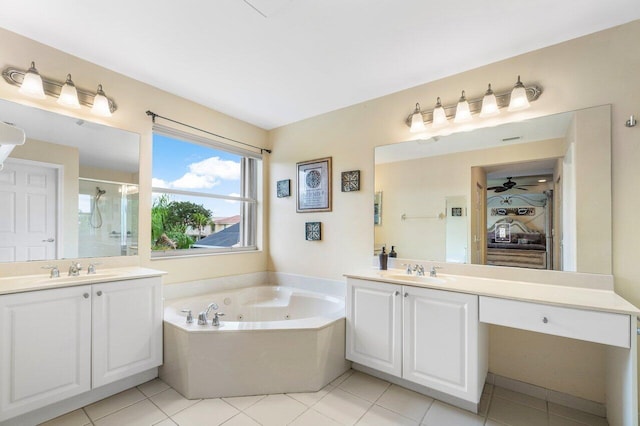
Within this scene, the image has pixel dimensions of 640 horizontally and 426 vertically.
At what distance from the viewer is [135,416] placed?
177 centimetres

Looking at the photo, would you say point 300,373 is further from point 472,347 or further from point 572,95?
point 572,95

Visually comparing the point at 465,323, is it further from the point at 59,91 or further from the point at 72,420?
the point at 59,91

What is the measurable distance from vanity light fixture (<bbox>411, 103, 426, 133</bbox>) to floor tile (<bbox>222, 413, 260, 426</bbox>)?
2.44 meters

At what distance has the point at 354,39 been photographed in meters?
1.91

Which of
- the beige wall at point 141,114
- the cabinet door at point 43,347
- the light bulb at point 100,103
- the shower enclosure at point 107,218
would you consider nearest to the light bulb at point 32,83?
the beige wall at point 141,114

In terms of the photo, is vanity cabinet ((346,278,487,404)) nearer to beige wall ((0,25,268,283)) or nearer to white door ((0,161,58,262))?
beige wall ((0,25,268,283))

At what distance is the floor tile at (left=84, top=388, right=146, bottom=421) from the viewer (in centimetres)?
180

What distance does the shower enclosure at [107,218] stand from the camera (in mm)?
2172

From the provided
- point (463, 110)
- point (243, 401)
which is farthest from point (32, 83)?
point (463, 110)

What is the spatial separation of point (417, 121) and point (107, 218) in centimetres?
267

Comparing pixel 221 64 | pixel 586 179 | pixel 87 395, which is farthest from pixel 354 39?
pixel 87 395

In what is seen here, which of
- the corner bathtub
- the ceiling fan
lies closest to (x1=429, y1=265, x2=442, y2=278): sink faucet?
the ceiling fan

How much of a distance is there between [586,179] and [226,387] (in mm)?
2759

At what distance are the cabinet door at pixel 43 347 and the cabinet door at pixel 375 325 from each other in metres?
1.80
